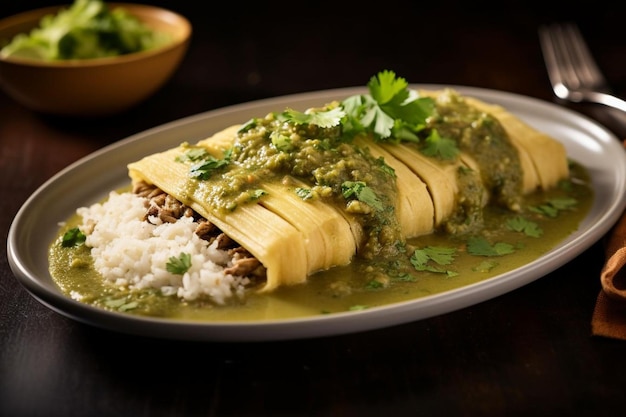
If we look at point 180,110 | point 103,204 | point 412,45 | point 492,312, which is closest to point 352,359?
point 492,312

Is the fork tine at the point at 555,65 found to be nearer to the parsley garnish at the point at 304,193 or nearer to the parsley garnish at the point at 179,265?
the parsley garnish at the point at 304,193

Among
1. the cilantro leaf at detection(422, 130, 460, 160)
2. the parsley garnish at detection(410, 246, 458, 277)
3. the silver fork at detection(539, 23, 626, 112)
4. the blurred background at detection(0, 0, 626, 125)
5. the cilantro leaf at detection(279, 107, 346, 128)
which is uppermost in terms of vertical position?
the cilantro leaf at detection(279, 107, 346, 128)

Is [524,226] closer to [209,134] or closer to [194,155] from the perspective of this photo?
[194,155]

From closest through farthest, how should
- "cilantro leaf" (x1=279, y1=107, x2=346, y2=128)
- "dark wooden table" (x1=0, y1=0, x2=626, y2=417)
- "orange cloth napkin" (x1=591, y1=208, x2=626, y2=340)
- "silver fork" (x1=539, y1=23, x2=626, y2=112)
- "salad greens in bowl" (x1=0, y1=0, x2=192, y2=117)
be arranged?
1. "dark wooden table" (x1=0, y1=0, x2=626, y2=417)
2. "orange cloth napkin" (x1=591, y1=208, x2=626, y2=340)
3. "cilantro leaf" (x1=279, y1=107, x2=346, y2=128)
4. "salad greens in bowl" (x1=0, y1=0, x2=192, y2=117)
5. "silver fork" (x1=539, y1=23, x2=626, y2=112)

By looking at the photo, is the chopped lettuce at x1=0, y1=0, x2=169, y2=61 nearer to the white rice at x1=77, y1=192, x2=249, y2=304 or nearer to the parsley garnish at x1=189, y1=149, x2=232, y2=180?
the white rice at x1=77, y1=192, x2=249, y2=304

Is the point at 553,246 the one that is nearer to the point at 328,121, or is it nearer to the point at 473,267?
the point at 473,267

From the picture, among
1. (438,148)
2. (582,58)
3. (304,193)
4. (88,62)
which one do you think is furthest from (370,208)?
(582,58)

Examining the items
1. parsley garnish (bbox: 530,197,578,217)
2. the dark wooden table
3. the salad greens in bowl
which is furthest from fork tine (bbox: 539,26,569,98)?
the salad greens in bowl
